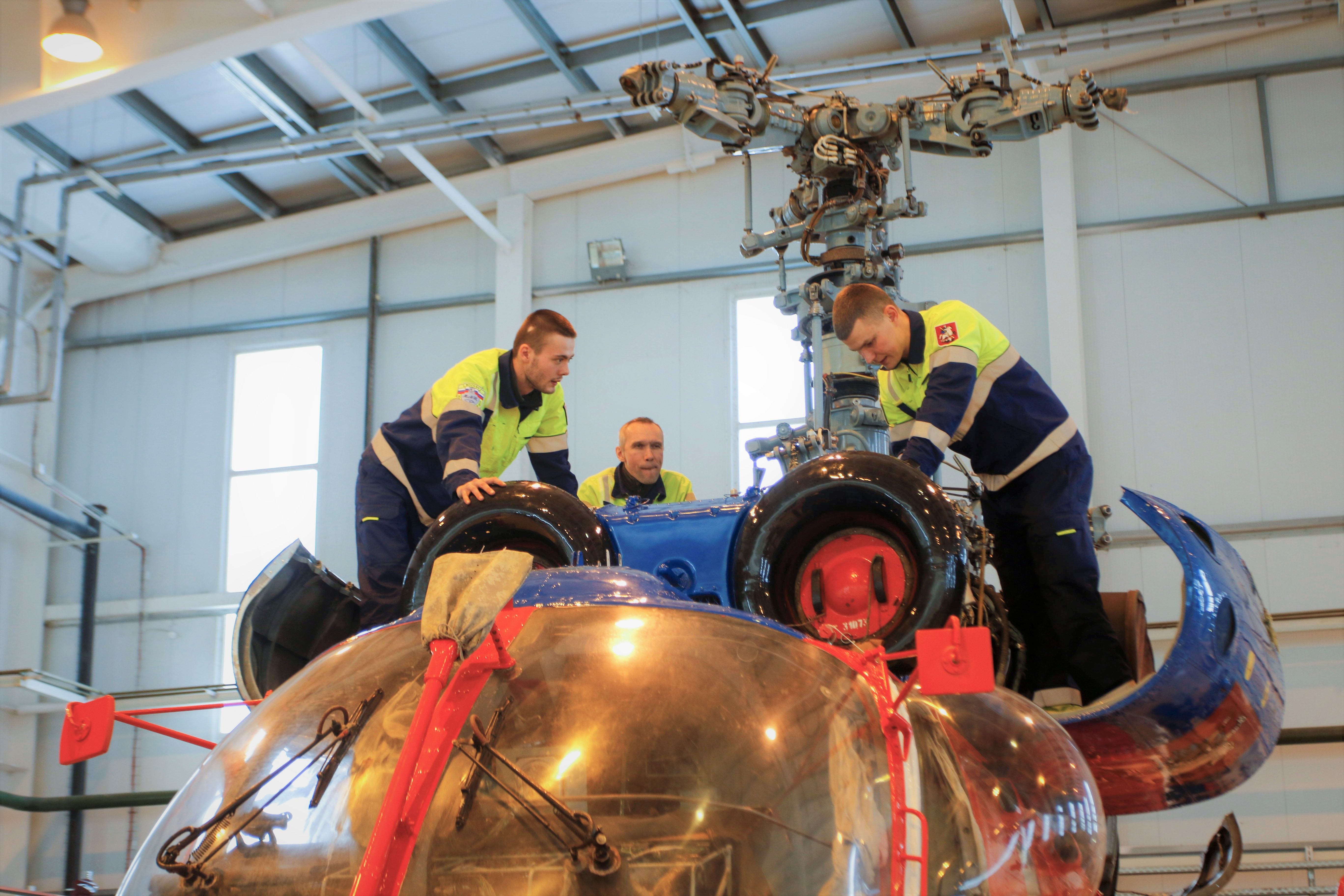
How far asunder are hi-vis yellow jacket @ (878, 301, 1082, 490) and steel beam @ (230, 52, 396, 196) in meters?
7.16

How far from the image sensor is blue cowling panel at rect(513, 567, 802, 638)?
7.84 ft

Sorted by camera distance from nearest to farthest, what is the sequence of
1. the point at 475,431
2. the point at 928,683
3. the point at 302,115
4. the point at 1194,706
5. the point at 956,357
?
the point at 928,683 → the point at 1194,706 → the point at 956,357 → the point at 475,431 → the point at 302,115

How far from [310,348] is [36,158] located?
298cm

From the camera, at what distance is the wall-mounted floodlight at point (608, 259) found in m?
11.7

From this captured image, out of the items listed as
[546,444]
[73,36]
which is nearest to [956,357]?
[546,444]

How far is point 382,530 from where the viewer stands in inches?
189

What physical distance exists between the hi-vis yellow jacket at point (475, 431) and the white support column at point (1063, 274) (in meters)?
5.98

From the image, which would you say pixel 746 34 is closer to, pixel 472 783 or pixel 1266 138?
pixel 1266 138

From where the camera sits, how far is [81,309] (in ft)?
44.1

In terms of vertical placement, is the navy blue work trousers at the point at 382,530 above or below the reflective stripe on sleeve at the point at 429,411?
below

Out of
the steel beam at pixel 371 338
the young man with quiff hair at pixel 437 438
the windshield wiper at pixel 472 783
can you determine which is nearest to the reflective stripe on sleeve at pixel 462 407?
the young man with quiff hair at pixel 437 438

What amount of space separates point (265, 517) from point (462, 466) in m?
8.81

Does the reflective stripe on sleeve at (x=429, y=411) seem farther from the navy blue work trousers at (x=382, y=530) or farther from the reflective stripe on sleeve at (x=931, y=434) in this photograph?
the reflective stripe on sleeve at (x=931, y=434)

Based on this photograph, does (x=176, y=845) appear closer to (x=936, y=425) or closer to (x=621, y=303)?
(x=936, y=425)
